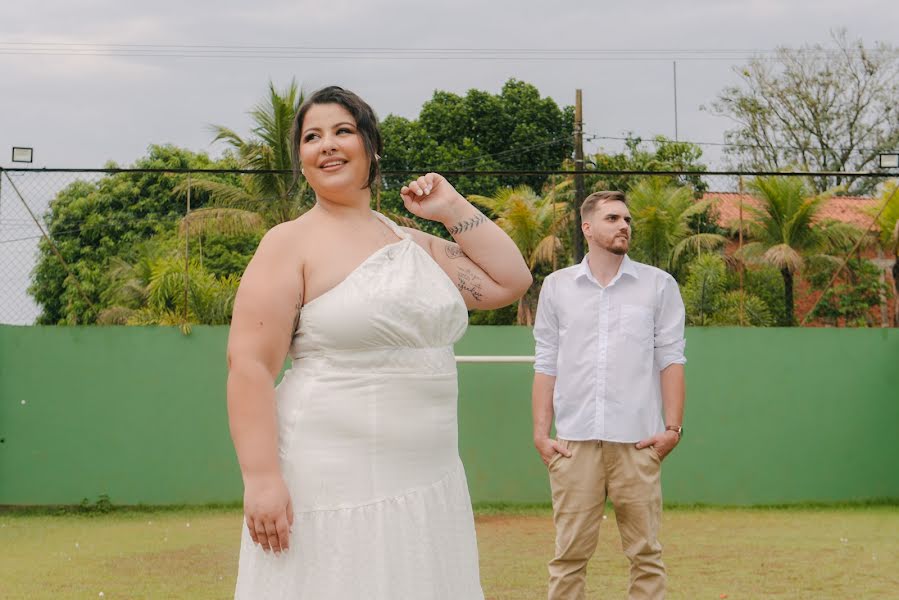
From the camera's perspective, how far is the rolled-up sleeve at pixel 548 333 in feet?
14.7

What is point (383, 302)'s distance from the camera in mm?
2170

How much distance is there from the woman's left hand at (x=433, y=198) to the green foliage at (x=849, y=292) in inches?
279

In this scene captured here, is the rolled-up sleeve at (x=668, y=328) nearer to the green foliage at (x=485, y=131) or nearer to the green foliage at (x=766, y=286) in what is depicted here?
the green foliage at (x=766, y=286)

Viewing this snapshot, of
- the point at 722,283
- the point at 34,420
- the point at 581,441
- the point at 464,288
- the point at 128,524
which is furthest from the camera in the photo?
the point at 722,283

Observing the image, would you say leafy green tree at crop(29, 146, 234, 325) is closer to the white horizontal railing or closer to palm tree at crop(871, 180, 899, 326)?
the white horizontal railing

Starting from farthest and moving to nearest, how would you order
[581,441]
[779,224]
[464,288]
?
[779,224], [581,441], [464,288]

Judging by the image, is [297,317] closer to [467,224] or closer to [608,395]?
[467,224]

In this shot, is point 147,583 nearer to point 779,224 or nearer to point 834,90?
point 779,224

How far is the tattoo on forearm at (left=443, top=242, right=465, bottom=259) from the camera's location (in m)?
2.49

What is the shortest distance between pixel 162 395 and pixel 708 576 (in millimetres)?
4285

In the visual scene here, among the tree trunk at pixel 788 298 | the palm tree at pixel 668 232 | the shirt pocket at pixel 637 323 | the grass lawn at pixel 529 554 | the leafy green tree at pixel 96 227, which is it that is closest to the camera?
the shirt pocket at pixel 637 323

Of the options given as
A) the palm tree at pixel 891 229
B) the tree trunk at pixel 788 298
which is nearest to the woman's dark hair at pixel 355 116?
the tree trunk at pixel 788 298

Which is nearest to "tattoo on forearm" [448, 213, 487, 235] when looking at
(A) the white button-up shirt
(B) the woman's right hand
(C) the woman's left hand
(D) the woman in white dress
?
(C) the woman's left hand

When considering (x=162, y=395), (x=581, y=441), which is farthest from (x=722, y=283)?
(x=581, y=441)
